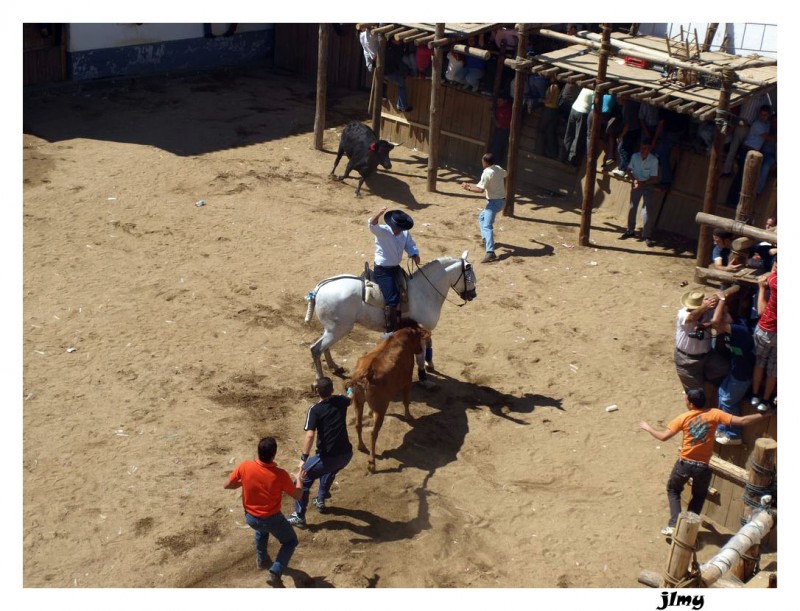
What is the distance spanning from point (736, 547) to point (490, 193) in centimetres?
886

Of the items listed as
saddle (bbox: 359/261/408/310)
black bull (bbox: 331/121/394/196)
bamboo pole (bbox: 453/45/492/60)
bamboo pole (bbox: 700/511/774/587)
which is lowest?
bamboo pole (bbox: 700/511/774/587)

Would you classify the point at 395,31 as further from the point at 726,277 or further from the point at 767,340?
the point at 767,340

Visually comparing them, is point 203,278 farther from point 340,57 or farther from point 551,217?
point 340,57

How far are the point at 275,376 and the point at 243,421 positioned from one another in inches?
46.6

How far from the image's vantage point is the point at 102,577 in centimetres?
920

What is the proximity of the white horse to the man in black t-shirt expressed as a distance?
2.47 m

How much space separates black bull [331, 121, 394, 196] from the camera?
19.2 metres

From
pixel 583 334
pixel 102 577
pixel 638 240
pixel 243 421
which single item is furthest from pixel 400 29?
pixel 102 577

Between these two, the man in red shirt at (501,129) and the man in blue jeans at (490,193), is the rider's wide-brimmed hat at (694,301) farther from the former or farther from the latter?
the man in red shirt at (501,129)

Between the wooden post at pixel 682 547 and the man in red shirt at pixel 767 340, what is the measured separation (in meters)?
2.73

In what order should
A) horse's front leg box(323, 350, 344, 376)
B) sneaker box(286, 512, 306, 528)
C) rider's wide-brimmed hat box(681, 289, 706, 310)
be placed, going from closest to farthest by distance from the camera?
sneaker box(286, 512, 306, 528)
rider's wide-brimmed hat box(681, 289, 706, 310)
horse's front leg box(323, 350, 344, 376)

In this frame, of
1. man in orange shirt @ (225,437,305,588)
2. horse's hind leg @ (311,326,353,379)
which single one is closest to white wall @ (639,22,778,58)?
horse's hind leg @ (311,326,353,379)

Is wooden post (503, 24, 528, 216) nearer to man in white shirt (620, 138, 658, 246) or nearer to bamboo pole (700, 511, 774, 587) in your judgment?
man in white shirt (620, 138, 658, 246)

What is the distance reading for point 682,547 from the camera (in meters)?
8.05
